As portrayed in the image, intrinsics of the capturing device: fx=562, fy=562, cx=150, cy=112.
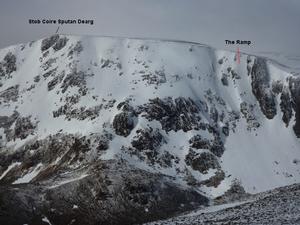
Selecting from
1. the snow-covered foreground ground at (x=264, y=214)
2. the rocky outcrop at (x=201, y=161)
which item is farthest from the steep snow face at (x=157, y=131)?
the snow-covered foreground ground at (x=264, y=214)

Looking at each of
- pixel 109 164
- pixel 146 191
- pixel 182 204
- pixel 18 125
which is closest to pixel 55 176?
pixel 109 164

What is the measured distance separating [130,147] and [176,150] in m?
15.1

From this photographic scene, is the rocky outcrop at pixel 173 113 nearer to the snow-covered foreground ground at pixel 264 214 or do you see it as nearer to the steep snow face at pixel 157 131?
the steep snow face at pixel 157 131

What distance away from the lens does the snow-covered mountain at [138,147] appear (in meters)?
127

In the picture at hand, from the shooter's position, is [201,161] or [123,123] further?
[123,123]

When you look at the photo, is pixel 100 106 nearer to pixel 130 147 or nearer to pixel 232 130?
pixel 130 147

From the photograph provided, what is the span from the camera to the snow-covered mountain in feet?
417

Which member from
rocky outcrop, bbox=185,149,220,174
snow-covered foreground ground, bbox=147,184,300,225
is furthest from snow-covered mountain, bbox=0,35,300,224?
snow-covered foreground ground, bbox=147,184,300,225

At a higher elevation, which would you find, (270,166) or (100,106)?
(100,106)

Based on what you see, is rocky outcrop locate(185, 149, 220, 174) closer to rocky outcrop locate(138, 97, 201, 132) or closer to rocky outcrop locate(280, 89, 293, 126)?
rocky outcrop locate(138, 97, 201, 132)

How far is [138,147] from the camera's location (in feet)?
530

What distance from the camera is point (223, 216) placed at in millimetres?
62312

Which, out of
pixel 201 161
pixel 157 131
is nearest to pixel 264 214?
pixel 201 161

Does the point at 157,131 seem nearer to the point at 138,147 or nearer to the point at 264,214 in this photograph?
the point at 138,147
